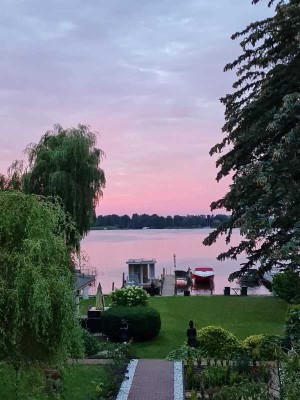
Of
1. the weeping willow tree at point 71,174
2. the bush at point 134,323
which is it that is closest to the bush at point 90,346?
the bush at point 134,323

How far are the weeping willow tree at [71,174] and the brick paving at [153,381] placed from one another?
9603 mm

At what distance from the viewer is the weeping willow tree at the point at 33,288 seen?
26.5ft

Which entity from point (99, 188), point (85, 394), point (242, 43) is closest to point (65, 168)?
point (99, 188)

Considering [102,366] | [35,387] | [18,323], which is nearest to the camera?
[18,323]

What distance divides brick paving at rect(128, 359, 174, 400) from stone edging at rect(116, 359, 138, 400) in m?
0.09

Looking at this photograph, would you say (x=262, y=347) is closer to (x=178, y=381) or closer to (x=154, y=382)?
(x=178, y=381)

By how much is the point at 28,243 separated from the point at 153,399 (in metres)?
5.91

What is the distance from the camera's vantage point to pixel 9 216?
8625mm

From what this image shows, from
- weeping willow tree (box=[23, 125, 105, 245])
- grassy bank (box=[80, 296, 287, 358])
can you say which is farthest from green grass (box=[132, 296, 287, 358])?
weeping willow tree (box=[23, 125, 105, 245])

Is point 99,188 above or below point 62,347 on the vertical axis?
above

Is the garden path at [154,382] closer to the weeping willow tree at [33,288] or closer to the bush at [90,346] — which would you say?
the bush at [90,346]

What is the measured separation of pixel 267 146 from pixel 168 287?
85.8ft

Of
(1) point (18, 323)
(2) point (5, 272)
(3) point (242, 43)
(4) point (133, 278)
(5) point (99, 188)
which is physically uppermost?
(3) point (242, 43)

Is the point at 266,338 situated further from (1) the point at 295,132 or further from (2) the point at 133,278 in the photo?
(2) the point at 133,278
